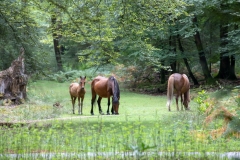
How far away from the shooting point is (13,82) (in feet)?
60.2

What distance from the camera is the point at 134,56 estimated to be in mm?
25875

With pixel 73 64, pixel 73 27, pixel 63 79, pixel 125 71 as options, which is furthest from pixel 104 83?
pixel 73 64

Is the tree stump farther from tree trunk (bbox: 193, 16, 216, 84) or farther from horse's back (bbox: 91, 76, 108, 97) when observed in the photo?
tree trunk (bbox: 193, 16, 216, 84)

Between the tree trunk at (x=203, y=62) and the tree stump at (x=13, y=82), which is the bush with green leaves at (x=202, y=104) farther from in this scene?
the tree trunk at (x=203, y=62)

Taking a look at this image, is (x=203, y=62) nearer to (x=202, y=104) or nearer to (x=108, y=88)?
(x=108, y=88)

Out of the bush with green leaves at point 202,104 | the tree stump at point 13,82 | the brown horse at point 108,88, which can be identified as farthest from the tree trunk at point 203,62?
the bush with green leaves at point 202,104

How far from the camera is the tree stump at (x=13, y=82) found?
18.1 metres

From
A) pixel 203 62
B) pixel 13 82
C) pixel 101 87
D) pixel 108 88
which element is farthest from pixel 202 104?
pixel 203 62

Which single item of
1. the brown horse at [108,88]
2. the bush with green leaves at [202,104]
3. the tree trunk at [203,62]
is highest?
the tree trunk at [203,62]

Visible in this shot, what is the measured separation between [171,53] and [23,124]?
1677cm

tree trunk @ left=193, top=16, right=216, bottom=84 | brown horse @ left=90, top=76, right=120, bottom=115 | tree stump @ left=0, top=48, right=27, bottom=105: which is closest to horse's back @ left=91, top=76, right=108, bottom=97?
brown horse @ left=90, top=76, right=120, bottom=115

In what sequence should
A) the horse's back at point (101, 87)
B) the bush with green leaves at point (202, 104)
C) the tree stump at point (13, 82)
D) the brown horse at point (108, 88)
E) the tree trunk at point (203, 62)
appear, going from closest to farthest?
the bush with green leaves at point (202, 104)
the brown horse at point (108, 88)
the horse's back at point (101, 87)
the tree stump at point (13, 82)
the tree trunk at point (203, 62)

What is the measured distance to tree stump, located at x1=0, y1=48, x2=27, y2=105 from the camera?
59.4ft

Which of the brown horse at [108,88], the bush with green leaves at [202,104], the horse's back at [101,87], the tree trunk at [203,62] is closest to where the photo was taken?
the bush with green leaves at [202,104]
